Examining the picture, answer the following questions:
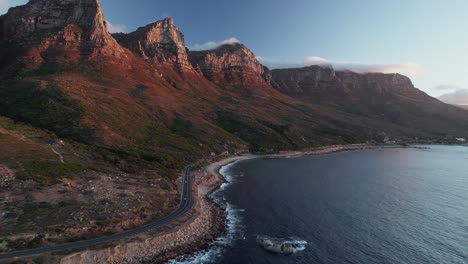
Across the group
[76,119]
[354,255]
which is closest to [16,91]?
[76,119]

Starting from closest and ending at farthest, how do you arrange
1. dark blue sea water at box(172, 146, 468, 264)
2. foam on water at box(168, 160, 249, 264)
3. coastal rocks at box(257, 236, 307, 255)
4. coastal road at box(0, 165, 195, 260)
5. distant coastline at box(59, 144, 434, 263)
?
coastal road at box(0, 165, 195, 260)
distant coastline at box(59, 144, 434, 263)
foam on water at box(168, 160, 249, 264)
coastal rocks at box(257, 236, 307, 255)
dark blue sea water at box(172, 146, 468, 264)

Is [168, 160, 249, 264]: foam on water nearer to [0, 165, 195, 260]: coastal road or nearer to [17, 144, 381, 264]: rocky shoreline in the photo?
[17, 144, 381, 264]: rocky shoreline

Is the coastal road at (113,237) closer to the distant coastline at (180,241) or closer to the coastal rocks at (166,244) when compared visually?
the distant coastline at (180,241)

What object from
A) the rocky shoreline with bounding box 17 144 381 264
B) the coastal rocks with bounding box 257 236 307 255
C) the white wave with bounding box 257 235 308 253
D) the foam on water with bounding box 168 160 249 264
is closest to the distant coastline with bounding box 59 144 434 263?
the rocky shoreline with bounding box 17 144 381 264

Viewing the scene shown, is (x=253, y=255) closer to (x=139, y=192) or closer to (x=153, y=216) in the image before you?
(x=153, y=216)

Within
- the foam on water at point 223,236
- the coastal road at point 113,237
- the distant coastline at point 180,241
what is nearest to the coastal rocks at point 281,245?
the foam on water at point 223,236

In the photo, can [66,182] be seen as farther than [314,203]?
No

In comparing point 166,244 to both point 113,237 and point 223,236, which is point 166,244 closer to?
point 113,237

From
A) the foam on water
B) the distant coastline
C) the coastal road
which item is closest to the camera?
the coastal road

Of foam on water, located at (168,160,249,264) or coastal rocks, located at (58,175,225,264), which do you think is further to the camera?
foam on water, located at (168,160,249,264)
